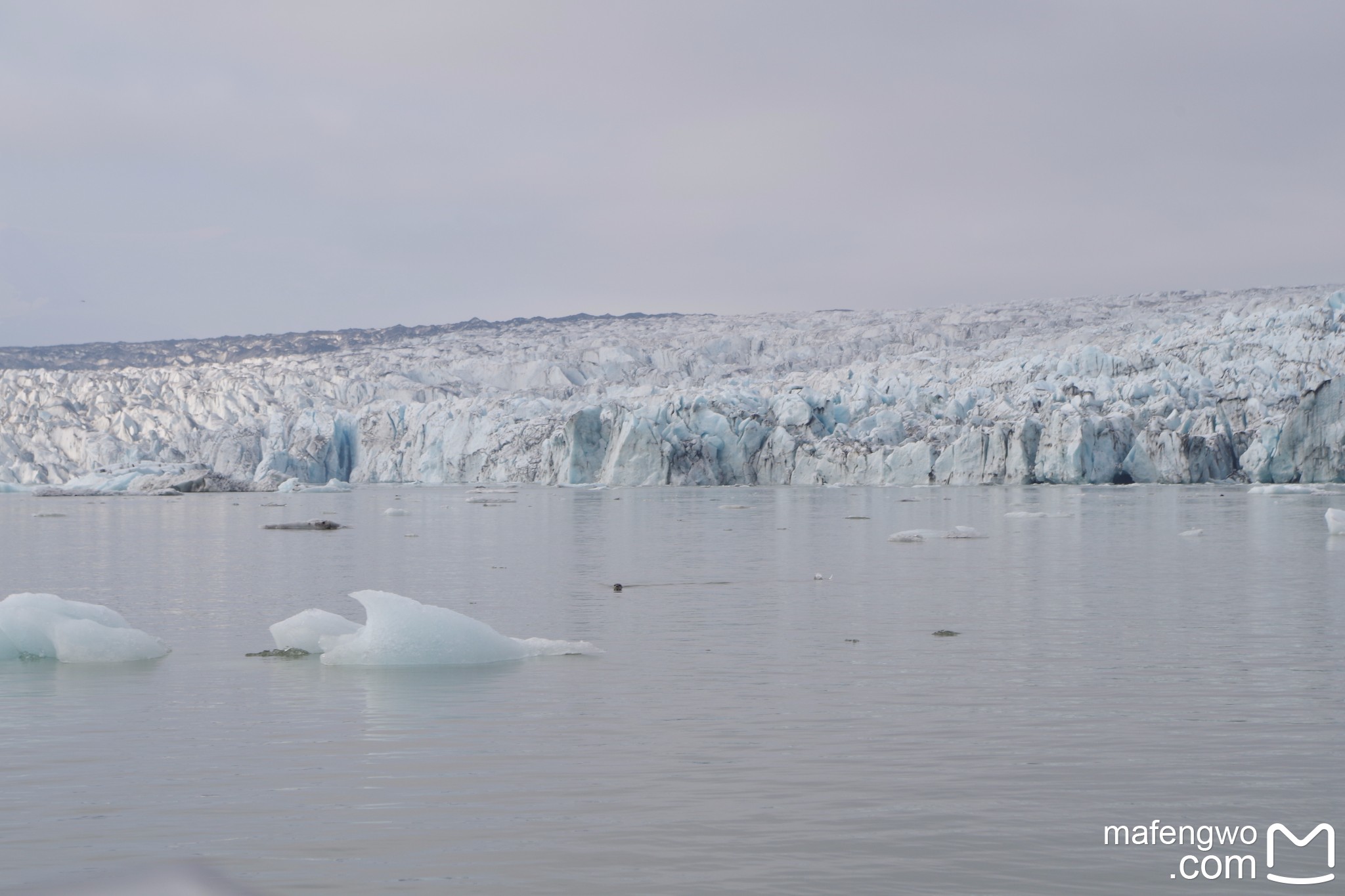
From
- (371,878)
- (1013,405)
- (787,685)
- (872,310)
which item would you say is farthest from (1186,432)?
(872,310)

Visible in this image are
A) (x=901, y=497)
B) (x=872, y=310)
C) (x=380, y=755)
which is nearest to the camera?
(x=380, y=755)

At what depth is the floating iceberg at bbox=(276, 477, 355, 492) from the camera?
185 feet

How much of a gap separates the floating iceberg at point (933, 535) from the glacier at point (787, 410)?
31146mm

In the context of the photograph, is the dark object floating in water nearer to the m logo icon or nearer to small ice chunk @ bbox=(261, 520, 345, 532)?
small ice chunk @ bbox=(261, 520, 345, 532)

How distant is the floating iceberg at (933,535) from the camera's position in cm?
2084

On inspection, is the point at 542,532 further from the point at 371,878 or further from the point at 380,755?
the point at 371,878

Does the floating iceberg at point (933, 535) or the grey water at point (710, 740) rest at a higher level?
the floating iceberg at point (933, 535)

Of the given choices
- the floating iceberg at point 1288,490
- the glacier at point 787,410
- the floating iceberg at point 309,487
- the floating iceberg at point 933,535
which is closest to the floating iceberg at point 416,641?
the floating iceberg at point 933,535

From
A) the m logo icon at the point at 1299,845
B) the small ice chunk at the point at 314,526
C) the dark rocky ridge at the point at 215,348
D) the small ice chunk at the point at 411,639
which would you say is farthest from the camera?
the dark rocky ridge at the point at 215,348

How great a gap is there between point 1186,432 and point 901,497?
16841mm

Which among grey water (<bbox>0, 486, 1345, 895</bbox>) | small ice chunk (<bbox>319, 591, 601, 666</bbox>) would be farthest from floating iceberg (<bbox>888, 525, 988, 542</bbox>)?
small ice chunk (<bbox>319, 591, 601, 666</bbox>)

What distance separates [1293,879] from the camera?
4.14 metres

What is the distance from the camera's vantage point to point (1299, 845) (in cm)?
445

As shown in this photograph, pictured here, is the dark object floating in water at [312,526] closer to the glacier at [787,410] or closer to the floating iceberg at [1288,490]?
the floating iceberg at [1288,490]
